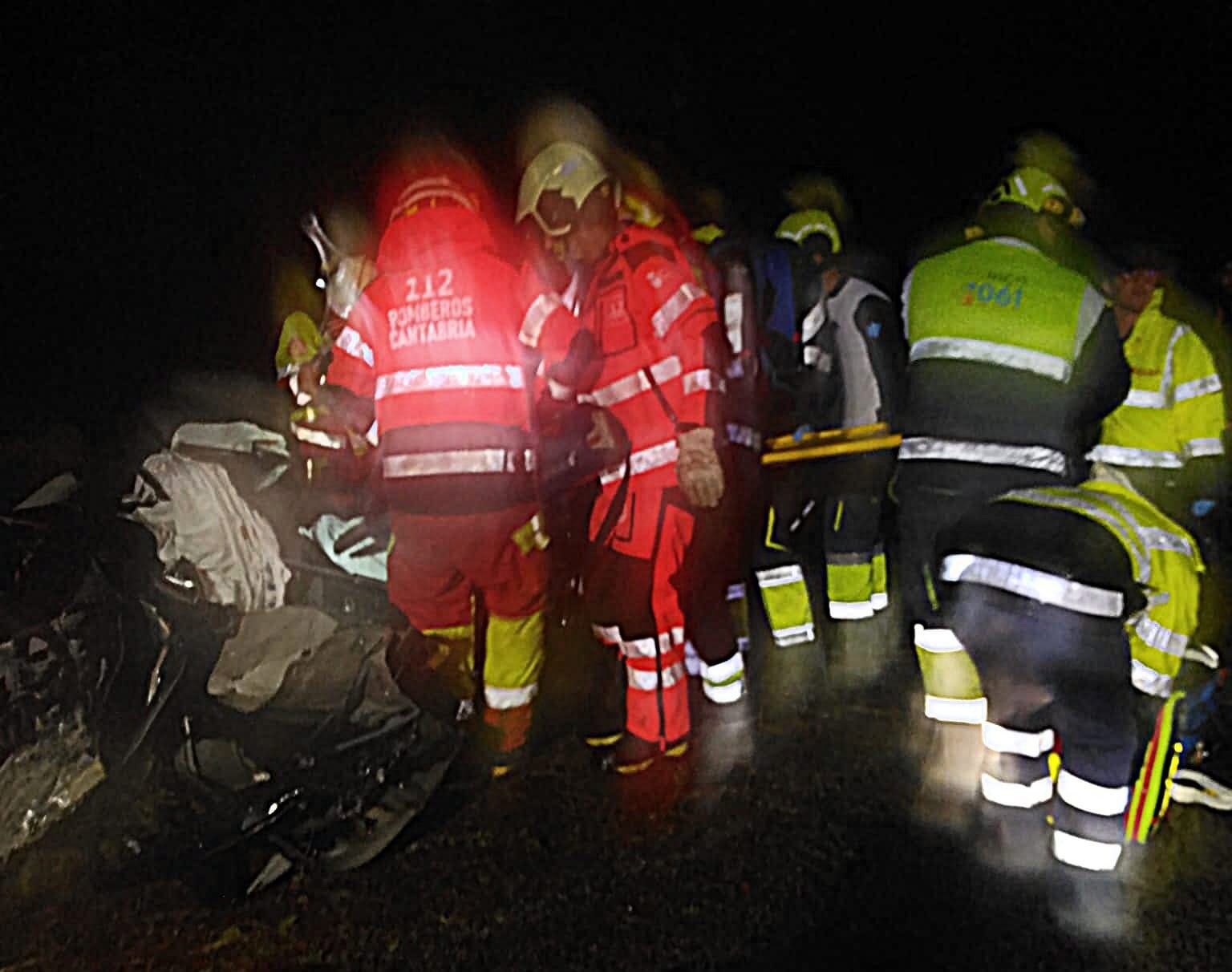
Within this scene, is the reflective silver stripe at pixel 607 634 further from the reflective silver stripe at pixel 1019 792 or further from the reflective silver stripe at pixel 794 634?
the reflective silver stripe at pixel 1019 792

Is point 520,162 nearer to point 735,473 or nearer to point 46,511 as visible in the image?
point 735,473

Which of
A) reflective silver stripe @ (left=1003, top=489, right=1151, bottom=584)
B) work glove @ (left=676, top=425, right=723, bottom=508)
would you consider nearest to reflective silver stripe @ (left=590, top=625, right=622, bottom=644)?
work glove @ (left=676, top=425, right=723, bottom=508)

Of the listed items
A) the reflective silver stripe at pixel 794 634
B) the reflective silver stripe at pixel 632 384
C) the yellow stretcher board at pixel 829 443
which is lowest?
the reflective silver stripe at pixel 794 634

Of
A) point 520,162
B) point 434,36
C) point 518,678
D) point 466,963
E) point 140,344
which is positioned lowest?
point 466,963

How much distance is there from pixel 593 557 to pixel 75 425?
141 cm

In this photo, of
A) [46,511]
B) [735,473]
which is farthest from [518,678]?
[46,511]

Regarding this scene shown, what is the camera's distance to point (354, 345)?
2199mm

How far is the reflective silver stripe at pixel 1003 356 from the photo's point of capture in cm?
197

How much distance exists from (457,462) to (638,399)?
20.3 inches

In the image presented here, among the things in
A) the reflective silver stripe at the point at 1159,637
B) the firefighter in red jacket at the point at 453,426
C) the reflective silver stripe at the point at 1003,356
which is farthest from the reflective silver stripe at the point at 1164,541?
the firefighter in red jacket at the point at 453,426

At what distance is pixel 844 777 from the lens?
2.21 meters

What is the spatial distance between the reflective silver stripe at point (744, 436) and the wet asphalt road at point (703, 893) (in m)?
0.94

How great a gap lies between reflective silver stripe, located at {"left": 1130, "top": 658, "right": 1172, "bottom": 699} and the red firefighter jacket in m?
1.52

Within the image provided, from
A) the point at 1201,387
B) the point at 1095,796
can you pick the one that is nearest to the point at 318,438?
the point at 1095,796
